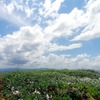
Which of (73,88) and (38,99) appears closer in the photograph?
(38,99)

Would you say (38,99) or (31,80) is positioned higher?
(31,80)

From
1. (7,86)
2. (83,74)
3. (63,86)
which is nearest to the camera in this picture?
(63,86)

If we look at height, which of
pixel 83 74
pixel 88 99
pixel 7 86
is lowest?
pixel 88 99

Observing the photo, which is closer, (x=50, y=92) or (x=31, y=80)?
(x=50, y=92)

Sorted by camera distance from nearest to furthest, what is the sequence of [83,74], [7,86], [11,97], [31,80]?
1. [11,97]
2. [7,86]
3. [31,80]
4. [83,74]

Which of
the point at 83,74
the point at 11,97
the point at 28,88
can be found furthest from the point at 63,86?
the point at 83,74

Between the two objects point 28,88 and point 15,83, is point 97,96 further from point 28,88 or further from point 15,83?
point 15,83

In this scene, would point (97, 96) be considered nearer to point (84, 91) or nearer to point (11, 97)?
point (84, 91)

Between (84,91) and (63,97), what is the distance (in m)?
2.06

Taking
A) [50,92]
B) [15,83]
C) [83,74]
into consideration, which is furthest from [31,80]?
[83,74]

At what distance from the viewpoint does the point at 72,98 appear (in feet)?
61.7

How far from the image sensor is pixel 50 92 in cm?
1938

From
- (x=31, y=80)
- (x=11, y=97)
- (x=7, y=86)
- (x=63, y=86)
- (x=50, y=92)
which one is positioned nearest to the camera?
(x=11, y=97)

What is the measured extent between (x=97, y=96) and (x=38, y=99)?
407 centimetres
